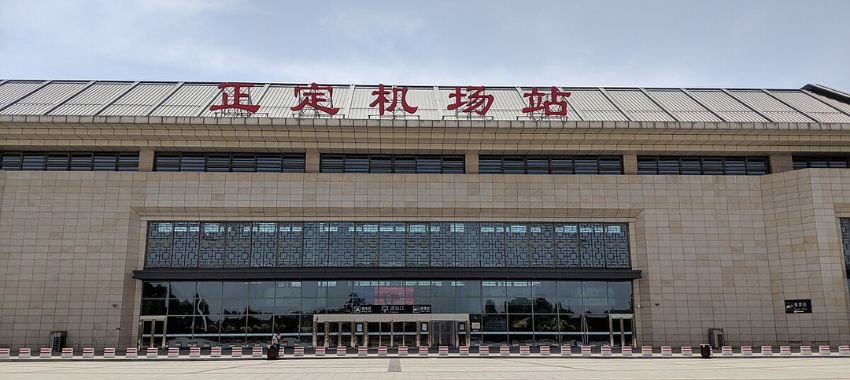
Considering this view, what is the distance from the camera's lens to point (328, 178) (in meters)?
41.4

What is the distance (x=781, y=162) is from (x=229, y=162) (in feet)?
112

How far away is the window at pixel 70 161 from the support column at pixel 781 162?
128 ft

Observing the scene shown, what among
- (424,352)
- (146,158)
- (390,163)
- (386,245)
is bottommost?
(424,352)

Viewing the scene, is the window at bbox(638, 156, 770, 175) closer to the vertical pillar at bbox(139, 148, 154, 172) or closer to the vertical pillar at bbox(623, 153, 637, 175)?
the vertical pillar at bbox(623, 153, 637, 175)

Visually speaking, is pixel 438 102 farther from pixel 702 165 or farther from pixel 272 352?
pixel 272 352

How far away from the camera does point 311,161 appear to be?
139 feet

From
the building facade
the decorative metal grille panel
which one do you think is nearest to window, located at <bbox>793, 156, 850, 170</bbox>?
the building facade

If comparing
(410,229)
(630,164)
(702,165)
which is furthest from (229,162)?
(702,165)

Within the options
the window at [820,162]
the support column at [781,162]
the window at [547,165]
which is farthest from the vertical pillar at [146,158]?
the window at [820,162]

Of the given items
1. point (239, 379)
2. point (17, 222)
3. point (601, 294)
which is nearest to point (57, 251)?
point (17, 222)

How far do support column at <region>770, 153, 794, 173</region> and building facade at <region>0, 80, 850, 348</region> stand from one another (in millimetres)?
125

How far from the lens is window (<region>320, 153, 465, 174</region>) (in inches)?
1686

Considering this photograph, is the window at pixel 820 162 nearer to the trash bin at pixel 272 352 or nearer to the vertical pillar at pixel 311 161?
the vertical pillar at pixel 311 161

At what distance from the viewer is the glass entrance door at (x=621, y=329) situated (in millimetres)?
41062
